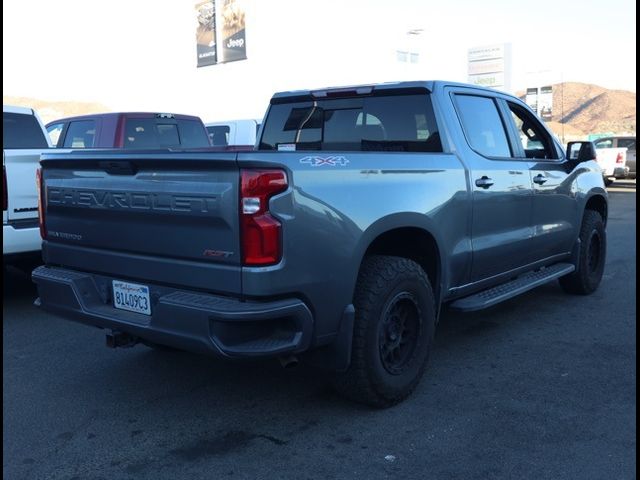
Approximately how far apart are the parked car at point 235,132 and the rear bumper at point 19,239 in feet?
21.3

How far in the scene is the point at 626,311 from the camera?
6.12 metres

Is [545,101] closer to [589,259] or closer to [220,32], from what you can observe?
[220,32]

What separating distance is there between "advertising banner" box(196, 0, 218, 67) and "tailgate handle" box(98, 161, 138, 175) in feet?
144

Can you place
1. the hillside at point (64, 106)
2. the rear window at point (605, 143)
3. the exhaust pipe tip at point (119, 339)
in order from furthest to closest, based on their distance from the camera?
the hillside at point (64, 106) < the rear window at point (605, 143) < the exhaust pipe tip at point (119, 339)

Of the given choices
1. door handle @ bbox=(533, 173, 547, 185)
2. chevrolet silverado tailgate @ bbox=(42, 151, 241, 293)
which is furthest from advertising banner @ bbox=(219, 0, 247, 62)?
chevrolet silverado tailgate @ bbox=(42, 151, 241, 293)

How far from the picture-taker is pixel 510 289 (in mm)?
5078

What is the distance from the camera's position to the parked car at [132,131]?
9016 millimetres

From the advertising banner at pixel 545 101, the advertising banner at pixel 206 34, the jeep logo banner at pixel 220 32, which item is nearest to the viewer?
the jeep logo banner at pixel 220 32

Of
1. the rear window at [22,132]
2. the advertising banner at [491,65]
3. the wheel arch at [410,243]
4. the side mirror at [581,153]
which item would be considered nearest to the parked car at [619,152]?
the side mirror at [581,153]

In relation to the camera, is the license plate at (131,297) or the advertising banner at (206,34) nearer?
the license plate at (131,297)

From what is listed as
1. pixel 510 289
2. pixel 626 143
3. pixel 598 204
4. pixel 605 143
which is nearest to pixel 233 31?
pixel 605 143

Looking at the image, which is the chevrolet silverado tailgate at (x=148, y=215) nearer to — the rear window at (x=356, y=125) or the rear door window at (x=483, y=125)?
the rear window at (x=356, y=125)

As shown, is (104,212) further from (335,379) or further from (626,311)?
(626,311)

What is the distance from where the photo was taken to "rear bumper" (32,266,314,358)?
10.1ft
